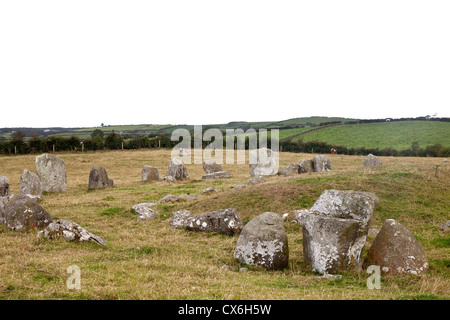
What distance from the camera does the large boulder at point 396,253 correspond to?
349 inches

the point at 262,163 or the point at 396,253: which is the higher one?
the point at 262,163

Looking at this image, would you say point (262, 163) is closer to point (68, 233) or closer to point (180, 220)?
point (180, 220)

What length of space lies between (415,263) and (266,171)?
75.4 feet

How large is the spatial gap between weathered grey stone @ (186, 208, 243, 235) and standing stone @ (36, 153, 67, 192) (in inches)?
630

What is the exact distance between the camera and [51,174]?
26281 mm

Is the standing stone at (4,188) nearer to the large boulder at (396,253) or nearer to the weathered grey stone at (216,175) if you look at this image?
the weathered grey stone at (216,175)

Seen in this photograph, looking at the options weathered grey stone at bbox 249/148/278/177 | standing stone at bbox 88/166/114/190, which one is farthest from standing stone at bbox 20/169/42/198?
weathered grey stone at bbox 249/148/278/177

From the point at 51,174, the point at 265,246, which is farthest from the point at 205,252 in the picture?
the point at 51,174

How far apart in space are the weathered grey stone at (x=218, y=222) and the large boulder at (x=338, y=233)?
457 cm

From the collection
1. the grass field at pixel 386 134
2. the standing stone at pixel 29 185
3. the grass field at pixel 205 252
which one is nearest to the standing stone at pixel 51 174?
the standing stone at pixel 29 185

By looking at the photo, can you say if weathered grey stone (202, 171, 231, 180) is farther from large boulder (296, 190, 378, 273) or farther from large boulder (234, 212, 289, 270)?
large boulder (296, 190, 378, 273)

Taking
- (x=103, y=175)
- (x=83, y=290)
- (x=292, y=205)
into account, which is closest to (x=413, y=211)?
(x=292, y=205)

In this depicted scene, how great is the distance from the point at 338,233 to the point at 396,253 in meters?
1.62

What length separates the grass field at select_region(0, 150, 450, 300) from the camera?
7.03 metres
